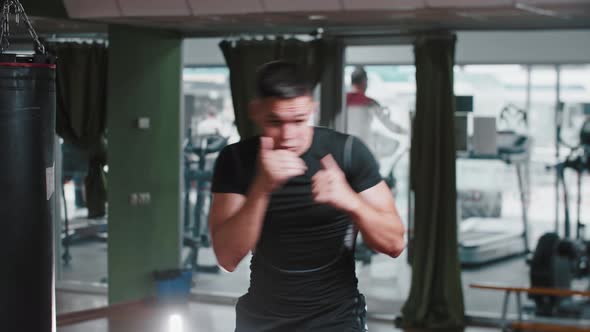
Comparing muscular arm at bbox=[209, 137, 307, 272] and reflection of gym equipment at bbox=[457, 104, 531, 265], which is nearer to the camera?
muscular arm at bbox=[209, 137, 307, 272]

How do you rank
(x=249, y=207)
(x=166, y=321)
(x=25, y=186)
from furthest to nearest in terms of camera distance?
(x=166, y=321) → (x=25, y=186) → (x=249, y=207)

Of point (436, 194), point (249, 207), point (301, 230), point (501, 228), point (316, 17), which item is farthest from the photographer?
point (501, 228)

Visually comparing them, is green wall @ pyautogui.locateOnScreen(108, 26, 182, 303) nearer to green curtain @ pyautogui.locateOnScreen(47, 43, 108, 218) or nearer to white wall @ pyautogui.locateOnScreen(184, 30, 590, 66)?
green curtain @ pyautogui.locateOnScreen(47, 43, 108, 218)

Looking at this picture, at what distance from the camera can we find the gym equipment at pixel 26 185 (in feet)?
10.2

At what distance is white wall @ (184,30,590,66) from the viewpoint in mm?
6121

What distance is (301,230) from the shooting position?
223cm

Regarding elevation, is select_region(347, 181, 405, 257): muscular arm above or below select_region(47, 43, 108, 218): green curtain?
below

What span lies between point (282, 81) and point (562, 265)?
4.48 meters

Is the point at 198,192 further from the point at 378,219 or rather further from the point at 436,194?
the point at 378,219

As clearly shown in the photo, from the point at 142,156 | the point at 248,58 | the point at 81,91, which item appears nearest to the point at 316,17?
the point at 248,58

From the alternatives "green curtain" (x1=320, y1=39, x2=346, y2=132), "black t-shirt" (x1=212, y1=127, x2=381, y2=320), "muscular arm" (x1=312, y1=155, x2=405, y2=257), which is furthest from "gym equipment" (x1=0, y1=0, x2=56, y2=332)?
"green curtain" (x1=320, y1=39, x2=346, y2=132)

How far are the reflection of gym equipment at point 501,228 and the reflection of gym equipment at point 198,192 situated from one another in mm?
2059

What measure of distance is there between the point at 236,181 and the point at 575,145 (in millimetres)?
4863

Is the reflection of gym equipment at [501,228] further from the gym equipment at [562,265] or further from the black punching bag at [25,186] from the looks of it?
the black punching bag at [25,186]
